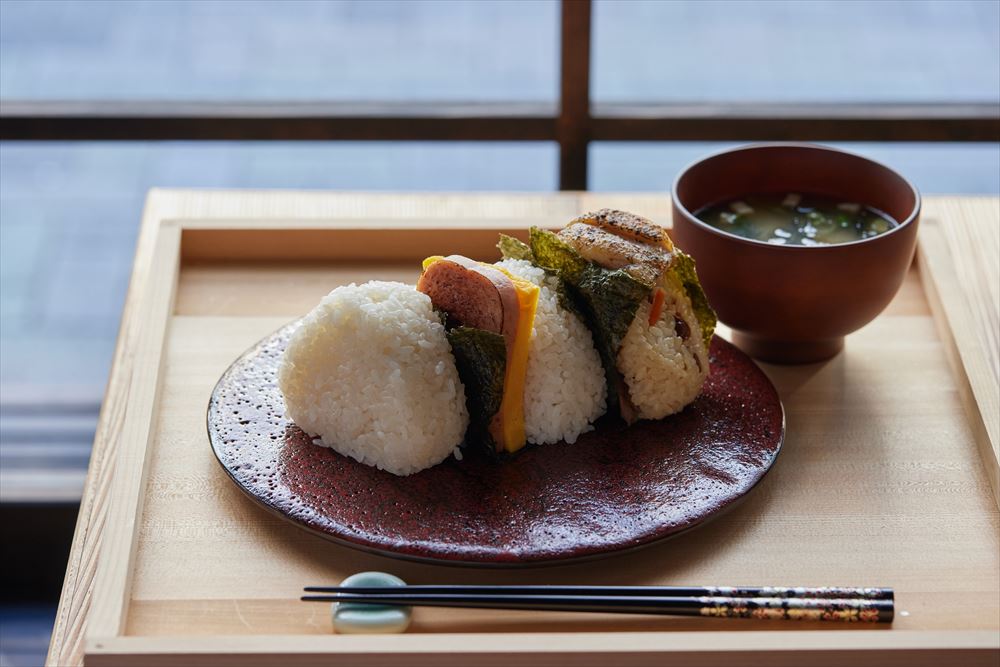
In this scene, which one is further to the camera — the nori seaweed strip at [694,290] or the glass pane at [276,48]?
the glass pane at [276,48]

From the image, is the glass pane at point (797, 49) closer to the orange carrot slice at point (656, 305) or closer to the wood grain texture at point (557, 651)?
the orange carrot slice at point (656, 305)

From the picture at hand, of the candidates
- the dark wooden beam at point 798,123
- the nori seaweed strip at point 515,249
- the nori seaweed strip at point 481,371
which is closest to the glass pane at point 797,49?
the dark wooden beam at point 798,123

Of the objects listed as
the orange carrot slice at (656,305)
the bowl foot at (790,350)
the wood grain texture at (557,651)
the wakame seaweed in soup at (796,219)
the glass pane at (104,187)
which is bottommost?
the glass pane at (104,187)

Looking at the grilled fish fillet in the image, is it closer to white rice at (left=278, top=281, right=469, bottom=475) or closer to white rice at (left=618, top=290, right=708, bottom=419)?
white rice at (left=618, top=290, right=708, bottom=419)

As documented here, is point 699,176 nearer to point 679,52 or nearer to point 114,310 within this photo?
point 114,310

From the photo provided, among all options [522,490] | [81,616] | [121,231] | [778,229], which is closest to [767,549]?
[522,490]

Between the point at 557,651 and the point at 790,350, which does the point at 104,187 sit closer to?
the point at 790,350

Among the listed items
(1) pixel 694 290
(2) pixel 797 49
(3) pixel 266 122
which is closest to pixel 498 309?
(1) pixel 694 290
